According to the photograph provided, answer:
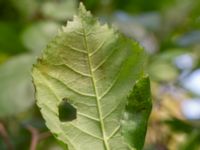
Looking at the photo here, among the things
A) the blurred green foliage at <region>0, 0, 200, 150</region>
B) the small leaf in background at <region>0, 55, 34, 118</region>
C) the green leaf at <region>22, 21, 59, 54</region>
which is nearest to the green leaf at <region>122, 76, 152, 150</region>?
the blurred green foliage at <region>0, 0, 200, 150</region>

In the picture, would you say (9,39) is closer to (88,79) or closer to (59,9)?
(59,9)

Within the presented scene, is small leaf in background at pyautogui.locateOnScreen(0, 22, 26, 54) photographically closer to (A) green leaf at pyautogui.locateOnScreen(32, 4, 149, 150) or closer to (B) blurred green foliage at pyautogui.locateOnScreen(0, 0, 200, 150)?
(B) blurred green foliage at pyautogui.locateOnScreen(0, 0, 200, 150)

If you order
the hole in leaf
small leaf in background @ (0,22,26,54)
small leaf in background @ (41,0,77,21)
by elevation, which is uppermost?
the hole in leaf

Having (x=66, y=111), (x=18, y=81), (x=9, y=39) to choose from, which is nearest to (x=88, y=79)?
(x=66, y=111)

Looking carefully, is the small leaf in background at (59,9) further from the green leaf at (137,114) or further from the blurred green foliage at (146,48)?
the green leaf at (137,114)

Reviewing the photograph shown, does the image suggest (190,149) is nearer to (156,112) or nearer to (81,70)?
(156,112)

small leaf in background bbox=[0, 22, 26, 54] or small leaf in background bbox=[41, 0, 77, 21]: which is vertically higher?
small leaf in background bbox=[41, 0, 77, 21]

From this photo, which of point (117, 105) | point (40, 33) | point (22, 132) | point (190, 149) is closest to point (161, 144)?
point (190, 149)
